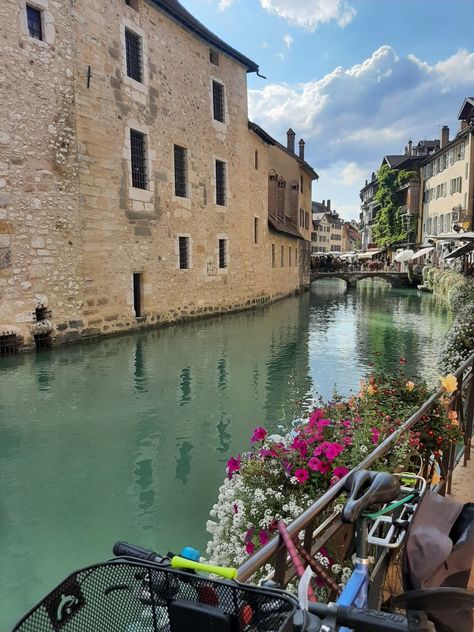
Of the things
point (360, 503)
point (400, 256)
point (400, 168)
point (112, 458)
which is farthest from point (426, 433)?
point (400, 168)

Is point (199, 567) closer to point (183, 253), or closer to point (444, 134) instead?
point (183, 253)

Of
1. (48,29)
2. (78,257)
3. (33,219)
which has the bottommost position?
(78,257)

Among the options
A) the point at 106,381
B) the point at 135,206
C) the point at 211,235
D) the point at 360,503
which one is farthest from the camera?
the point at 211,235

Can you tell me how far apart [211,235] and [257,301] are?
18.0 ft

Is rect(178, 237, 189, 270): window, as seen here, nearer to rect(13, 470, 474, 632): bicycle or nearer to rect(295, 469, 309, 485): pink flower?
rect(295, 469, 309, 485): pink flower

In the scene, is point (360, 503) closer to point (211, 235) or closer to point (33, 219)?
point (33, 219)

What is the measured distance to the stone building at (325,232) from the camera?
91125mm

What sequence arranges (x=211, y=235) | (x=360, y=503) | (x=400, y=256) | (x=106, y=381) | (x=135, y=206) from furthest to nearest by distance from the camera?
(x=400, y=256)
(x=211, y=235)
(x=135, y=206)
(x=106, y=381)
(x=360, y=503)

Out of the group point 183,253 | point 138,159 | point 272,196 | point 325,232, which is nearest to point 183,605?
point 138,159

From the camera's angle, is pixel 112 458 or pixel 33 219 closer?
pixel 112 458

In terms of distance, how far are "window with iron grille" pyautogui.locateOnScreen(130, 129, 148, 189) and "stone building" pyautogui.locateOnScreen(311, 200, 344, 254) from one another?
73780mm

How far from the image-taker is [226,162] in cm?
1995

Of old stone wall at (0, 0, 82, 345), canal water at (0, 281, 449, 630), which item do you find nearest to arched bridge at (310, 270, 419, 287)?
canal water at (0, 281, 449, 630)

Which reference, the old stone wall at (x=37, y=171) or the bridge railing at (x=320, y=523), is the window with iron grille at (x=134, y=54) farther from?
the bridge railing at (x=320, y=523)
